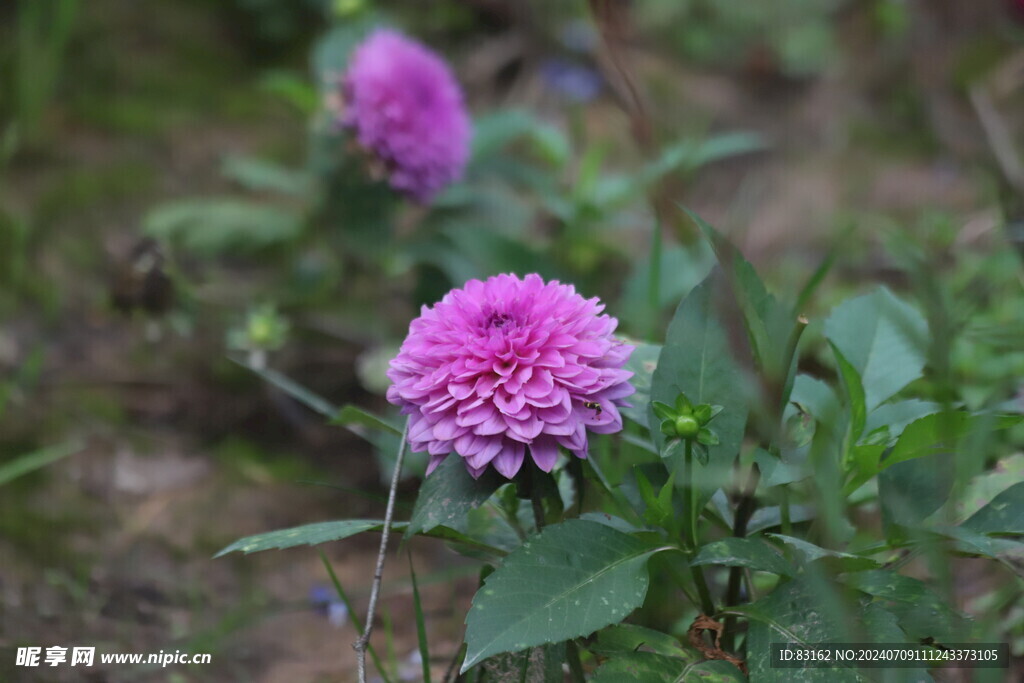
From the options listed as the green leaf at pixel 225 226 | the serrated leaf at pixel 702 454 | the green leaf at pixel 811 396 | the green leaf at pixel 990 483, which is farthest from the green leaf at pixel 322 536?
the green leaf at pixel 225 226

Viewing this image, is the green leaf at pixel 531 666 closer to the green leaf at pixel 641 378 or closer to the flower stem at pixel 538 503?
the flower stem at pixel 538 503

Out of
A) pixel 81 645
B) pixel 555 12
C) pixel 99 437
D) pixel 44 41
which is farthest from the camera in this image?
pixel 555 12

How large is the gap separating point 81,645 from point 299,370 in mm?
717

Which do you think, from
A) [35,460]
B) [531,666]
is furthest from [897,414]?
[35,460]

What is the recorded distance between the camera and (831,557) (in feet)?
2.13

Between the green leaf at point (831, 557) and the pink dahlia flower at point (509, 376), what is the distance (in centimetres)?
16

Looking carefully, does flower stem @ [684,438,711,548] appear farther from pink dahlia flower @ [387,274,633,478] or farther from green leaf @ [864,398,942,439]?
green leaf @ [864,398,942,439]

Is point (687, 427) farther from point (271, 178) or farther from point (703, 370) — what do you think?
point (271, 178)


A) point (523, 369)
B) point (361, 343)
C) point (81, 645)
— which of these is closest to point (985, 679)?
point (523, 369)

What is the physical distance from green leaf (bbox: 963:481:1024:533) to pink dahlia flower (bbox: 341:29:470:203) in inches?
43.3

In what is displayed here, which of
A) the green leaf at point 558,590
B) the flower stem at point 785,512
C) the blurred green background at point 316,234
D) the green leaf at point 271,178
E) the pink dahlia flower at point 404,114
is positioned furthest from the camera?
the green leaf at point 271,178

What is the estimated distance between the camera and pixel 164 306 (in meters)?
1.49

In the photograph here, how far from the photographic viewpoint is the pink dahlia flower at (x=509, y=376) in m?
0.66

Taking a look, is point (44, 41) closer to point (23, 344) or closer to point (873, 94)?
point (23, 344)
